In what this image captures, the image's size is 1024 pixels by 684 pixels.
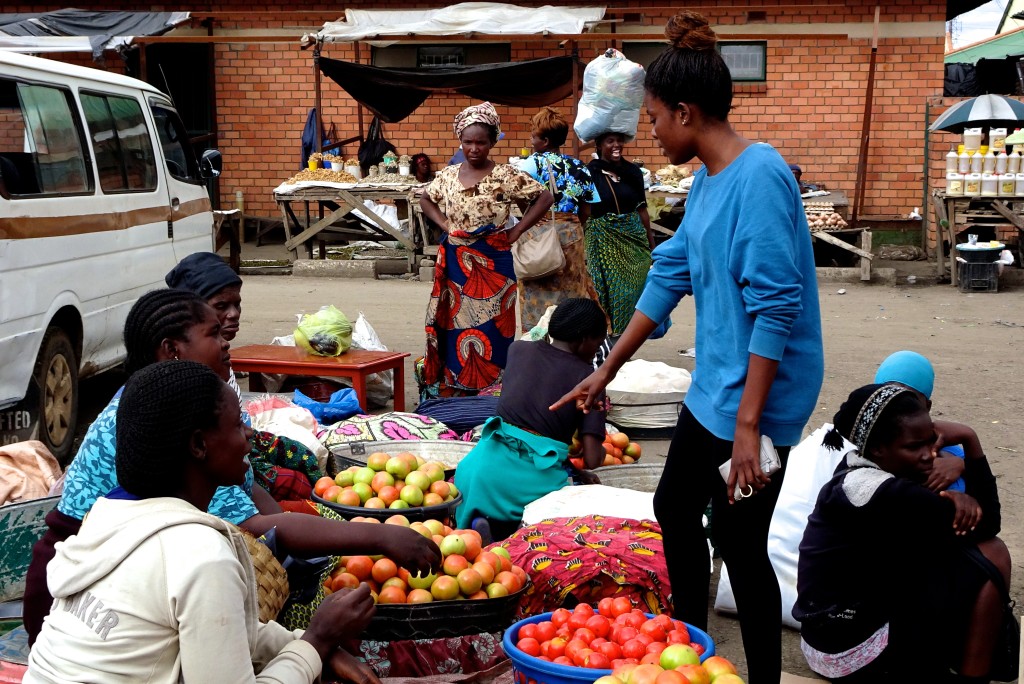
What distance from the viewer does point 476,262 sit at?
22.7ft

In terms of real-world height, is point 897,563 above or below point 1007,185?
below

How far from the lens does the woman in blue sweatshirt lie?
2.80 m

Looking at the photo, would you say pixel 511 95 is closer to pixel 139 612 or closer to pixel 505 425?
pixel 505 425

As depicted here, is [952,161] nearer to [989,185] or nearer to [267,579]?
[989,185]

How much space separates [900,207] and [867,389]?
528 inches

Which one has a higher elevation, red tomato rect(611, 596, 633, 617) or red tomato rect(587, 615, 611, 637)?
red tomato rect(587, 615, 611, 637)

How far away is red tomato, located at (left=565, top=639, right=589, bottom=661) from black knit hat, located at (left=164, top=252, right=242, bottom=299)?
203 centimetres

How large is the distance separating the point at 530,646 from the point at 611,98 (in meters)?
4.89

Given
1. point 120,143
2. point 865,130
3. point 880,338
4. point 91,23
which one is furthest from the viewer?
point 91,23

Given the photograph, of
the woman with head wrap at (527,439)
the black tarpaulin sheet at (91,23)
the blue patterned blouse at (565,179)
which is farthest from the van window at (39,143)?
the black tarpaulin sheet at (91,23)

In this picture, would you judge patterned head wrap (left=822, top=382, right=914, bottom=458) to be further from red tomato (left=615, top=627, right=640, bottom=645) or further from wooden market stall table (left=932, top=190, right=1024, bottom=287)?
wooden market stall table (left=932, top=190, right=1024, bottom=287)

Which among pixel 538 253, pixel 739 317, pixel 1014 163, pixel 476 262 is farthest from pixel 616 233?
pixel 1014 163

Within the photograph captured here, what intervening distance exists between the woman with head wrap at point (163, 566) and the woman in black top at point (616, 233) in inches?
203

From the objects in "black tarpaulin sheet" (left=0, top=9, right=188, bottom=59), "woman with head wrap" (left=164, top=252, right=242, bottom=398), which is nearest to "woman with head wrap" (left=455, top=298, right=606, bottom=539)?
"woman with head wrap" (left=164, top=252, right=242, bottom=398)
